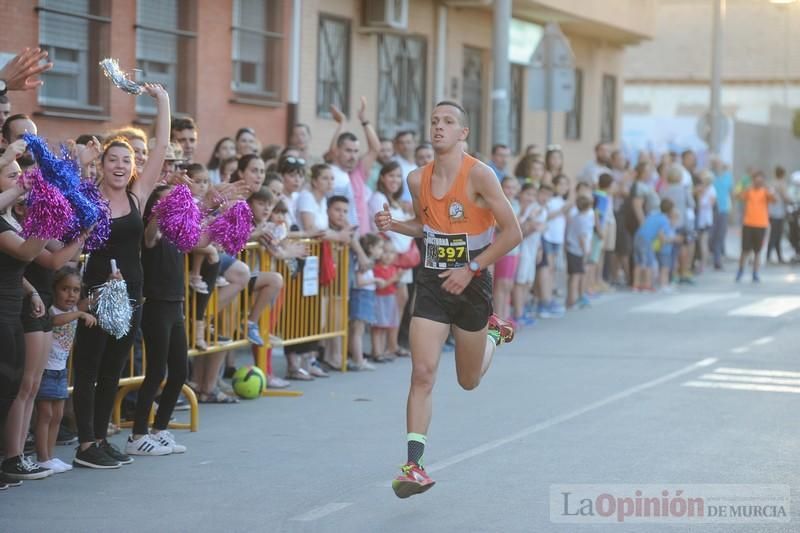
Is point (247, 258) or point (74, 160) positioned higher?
point (74, 160)

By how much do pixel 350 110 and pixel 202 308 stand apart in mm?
10827

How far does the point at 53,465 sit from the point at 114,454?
44 cm

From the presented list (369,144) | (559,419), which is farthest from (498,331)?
(369,144)

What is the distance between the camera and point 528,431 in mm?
10273

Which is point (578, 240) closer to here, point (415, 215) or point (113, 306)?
point (415, 215)

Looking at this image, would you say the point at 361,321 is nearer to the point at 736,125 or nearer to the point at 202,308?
the point at 202,308

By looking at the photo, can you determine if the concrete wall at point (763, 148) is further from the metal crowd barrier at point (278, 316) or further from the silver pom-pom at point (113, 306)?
the silver pom-pom at point (113, 306)

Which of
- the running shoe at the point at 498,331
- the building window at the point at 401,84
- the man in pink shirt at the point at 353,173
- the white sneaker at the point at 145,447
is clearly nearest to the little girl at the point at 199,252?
the white sneaker at the point at 145,447

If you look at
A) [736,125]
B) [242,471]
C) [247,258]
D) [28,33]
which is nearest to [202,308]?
[247,258]

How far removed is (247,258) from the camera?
12.0 m

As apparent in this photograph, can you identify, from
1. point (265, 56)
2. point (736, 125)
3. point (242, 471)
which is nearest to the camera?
point (242, 471)

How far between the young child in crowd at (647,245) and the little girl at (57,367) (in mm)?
14505

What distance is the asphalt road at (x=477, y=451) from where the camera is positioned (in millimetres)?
7539

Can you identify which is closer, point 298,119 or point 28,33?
point 28,33
